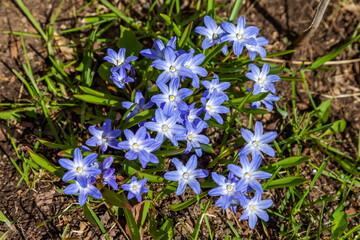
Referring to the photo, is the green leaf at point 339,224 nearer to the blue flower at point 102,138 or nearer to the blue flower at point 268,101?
the blue flower at point 268,101

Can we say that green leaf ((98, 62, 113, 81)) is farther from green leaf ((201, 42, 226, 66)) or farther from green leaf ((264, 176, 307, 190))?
green leaf ((264, 176, 307, 190))

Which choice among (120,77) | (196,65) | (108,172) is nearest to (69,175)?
(108,172)

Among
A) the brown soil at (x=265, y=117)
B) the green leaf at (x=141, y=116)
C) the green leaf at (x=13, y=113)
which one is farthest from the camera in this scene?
the green leaf at (x=13, y=113)

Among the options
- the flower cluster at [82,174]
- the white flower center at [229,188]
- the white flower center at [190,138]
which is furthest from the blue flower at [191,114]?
the flower cluster at [82,174]

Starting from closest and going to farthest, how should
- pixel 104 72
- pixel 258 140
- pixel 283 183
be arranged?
pixel 258 140 < pixel 283 183 < pixel 104 72

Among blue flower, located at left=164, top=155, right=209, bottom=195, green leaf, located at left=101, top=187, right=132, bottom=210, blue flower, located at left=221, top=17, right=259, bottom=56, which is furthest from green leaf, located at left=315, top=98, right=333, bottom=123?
green leaf, located at left=101, top=187, right=132, bottom=210

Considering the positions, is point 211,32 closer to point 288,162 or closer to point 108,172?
point 288,162
